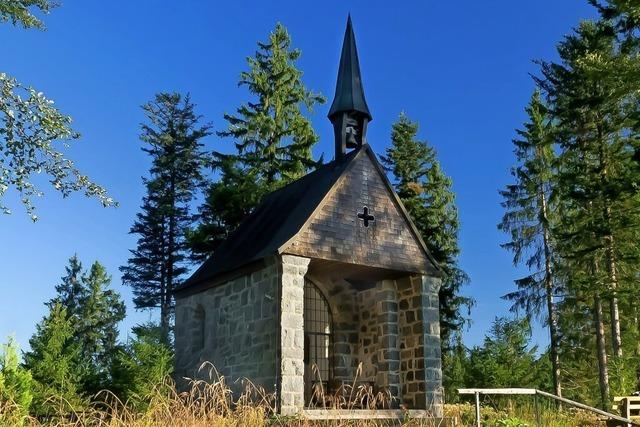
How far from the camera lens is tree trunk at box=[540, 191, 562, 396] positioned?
2512 cm

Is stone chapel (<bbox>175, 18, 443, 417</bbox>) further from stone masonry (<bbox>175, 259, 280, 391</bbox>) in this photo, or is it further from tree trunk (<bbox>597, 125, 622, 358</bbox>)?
tree trunk (<bbox>597, 125, 622, 358</bbox>)

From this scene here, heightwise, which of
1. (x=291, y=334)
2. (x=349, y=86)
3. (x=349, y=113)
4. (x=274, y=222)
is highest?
(x=349, y=86)

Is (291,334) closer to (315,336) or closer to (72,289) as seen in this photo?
(315,336)

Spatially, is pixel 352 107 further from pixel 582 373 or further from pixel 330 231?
pixel 582 373

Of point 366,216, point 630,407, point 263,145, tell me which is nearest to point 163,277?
point 263,145

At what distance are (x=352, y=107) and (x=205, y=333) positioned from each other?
7.01 meters

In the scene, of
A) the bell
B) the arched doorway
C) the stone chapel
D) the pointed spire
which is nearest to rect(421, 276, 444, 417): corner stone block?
the stone chapel

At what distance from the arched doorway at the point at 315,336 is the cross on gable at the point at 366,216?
284 centimetres

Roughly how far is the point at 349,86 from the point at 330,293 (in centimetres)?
559

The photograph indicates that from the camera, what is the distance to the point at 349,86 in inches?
715

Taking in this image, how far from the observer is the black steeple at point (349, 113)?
17703 mm

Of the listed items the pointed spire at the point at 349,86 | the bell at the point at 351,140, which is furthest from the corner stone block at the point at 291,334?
the pointed spire at the point at 349,86

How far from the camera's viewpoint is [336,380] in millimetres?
17047

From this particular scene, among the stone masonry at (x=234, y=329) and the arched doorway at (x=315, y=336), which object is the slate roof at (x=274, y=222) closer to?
the stone masonry at (x=234, y=329)
